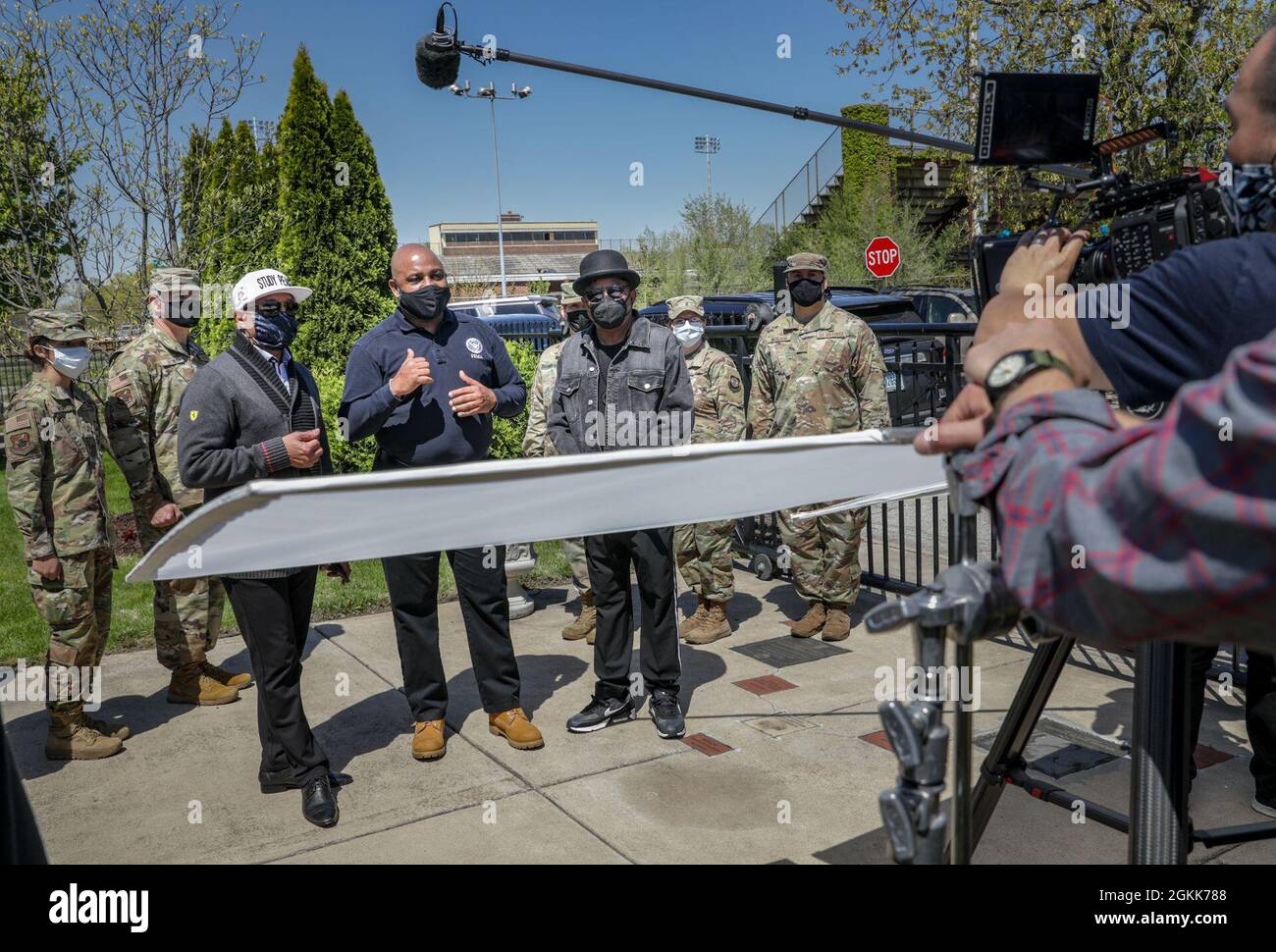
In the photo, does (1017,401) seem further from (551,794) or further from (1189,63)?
(1189,63)

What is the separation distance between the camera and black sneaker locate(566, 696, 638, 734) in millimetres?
4957

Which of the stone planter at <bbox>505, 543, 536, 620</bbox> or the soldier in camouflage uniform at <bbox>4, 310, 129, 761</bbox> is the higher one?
the soldier in camouflage uniform at <bbox>4, 310, 129, 761</bbox>

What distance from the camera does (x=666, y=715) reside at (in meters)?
4.88

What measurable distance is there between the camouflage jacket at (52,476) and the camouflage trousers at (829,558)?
3803mm

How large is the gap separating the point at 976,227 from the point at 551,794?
45.8 ft

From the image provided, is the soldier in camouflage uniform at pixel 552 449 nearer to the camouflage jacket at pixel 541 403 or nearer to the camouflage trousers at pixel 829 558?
the camouflage jacket at pixel 541 403

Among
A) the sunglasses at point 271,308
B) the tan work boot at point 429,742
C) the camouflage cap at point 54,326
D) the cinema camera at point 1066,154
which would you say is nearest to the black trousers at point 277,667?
the tan work boot at point 429,742

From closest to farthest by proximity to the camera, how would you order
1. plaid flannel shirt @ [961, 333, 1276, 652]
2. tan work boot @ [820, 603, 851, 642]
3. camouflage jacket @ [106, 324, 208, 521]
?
plaid flannel shirt @ [961, 333, 1276, 652], camouflage jacket @ [106, 324, 208, 521], tan work boot @ [820, 603, 851, 642]

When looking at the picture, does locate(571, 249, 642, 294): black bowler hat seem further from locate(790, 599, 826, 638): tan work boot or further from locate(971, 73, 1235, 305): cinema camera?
locate(971, 73, 1235, 305): cinema camera

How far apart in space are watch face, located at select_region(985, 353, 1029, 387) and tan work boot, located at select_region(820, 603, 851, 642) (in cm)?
507

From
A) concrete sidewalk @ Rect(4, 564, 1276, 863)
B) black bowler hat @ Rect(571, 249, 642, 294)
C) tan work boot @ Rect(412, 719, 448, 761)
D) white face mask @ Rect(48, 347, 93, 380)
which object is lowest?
concrete sidewalk @ Rect(4, 564, 1276, 863)

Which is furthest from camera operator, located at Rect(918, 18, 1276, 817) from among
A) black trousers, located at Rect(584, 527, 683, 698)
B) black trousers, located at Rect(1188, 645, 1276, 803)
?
black trousers, located at Rect(584, 527, 683, 698)
